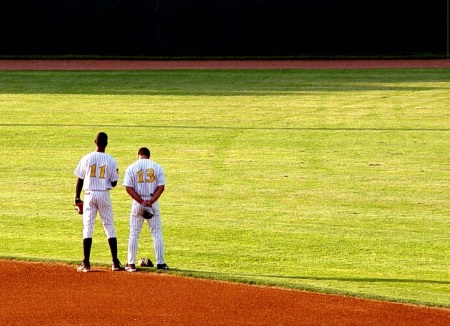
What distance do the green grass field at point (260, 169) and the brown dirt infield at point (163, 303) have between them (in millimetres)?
513

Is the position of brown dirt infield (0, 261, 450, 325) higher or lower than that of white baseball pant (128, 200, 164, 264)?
lower

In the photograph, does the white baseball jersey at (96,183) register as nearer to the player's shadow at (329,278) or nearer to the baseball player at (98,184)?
the baseball player at (98,184)

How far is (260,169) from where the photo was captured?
20641 mm

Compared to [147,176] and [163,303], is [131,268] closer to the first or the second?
[147,176]

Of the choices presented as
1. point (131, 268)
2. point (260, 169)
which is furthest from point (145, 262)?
point (260, 169)

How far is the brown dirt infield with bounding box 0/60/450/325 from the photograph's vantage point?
10672 mm

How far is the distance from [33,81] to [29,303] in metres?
23.2

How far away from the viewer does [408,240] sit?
591 inches

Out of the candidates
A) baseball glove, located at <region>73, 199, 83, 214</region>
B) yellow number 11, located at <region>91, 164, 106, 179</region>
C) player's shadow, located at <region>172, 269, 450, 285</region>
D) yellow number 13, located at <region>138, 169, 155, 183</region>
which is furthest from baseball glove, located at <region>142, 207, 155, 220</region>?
player's shadow, located at <region>172, 269, 450, 285</region>
